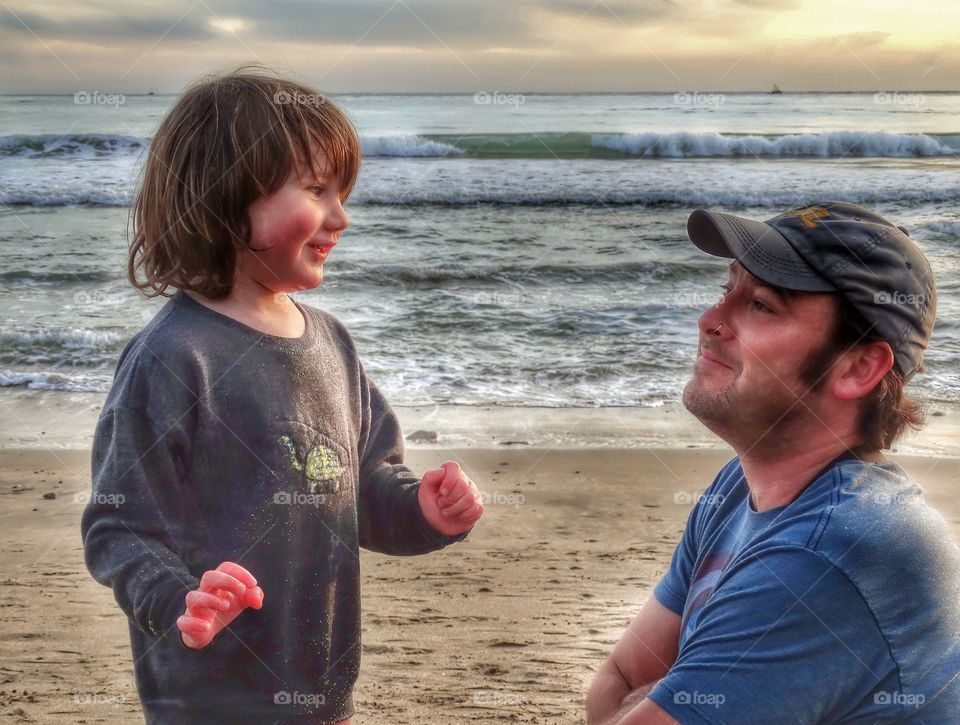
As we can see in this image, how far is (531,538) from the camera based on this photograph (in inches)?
207

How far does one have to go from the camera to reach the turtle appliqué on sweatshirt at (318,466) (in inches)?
83.0

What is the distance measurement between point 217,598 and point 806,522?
1.01 metres

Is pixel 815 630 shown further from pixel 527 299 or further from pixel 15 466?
pixel 527 299

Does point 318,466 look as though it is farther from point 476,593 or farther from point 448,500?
point 476,593

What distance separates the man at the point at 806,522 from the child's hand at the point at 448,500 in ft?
1.49

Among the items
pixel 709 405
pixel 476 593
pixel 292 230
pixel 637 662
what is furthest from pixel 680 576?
pixel 476 593

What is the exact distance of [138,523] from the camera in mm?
1938

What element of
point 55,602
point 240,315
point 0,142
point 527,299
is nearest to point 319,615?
point 240,315

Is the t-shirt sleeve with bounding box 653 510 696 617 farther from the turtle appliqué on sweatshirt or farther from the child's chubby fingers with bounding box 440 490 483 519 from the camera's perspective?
the turtle appliqué on sweatshirt

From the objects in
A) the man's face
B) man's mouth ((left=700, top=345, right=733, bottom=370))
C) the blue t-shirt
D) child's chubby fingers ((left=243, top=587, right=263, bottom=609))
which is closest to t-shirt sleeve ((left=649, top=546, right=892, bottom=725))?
the blue t-shirt

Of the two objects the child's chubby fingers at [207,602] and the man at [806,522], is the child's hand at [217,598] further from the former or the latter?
the man at [806,522]

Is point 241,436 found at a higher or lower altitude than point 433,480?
higher

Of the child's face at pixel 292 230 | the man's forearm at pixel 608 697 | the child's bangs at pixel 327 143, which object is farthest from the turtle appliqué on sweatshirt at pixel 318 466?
the man's forearm at pixel 608 697

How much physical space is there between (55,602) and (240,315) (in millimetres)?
2993
